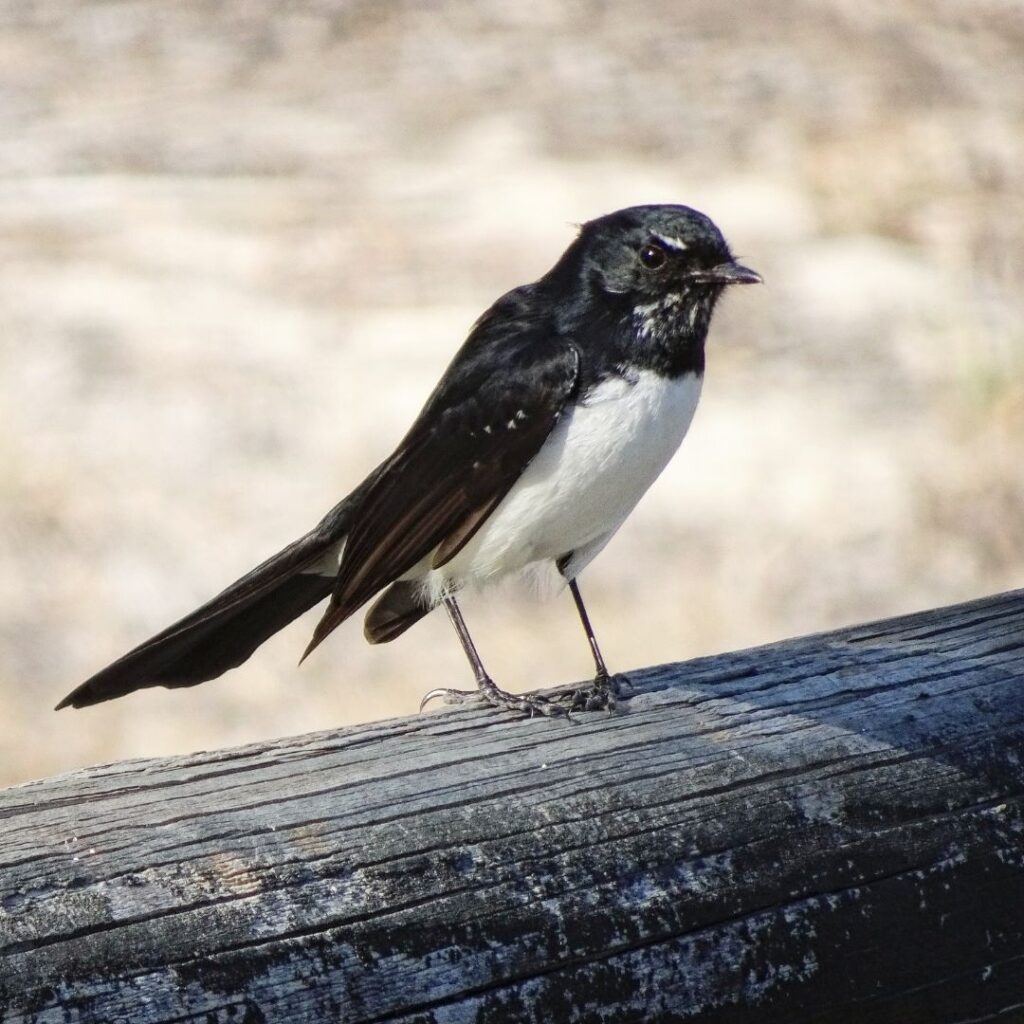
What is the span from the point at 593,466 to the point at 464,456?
11.0 inches

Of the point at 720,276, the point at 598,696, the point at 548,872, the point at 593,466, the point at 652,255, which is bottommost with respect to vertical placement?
the point at 548,872

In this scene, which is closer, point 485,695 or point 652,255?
point 485,695

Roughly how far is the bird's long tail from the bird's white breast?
35 centimetres

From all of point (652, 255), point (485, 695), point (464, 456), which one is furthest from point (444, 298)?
point (485, 695)

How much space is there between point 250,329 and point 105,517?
3.63ft

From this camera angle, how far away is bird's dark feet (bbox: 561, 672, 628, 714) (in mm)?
2871

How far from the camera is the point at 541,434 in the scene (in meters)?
3.81

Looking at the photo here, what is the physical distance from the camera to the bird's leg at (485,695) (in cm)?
286

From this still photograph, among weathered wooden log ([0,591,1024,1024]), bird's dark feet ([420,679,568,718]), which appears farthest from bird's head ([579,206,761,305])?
weathered wooden log ([0,591,1024,1024])

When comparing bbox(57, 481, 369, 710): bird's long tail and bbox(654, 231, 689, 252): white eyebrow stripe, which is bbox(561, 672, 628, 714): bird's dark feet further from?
bbox(654, 231, 689, 252): white eyebrow stripe

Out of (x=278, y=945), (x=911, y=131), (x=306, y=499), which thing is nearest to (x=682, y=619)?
(x=306, y=499)

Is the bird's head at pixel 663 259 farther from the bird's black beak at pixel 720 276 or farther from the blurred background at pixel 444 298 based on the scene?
the blurred background at pixel 444 298

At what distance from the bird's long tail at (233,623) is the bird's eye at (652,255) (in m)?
0.80

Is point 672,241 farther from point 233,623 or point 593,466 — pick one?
point 233,623
